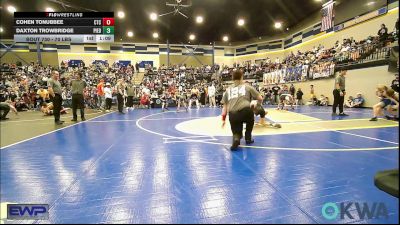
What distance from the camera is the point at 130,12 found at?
17719mm

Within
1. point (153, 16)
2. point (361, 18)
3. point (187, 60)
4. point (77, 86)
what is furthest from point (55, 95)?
point (187, 60)

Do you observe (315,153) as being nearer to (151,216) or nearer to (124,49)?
(151,216)

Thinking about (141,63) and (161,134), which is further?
(141,63)

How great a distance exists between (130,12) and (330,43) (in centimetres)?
1546

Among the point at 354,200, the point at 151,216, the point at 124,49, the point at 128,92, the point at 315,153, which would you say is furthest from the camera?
the point at 124,49

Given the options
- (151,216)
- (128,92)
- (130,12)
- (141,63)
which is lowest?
(151,216)

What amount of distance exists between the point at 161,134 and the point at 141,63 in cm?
2449

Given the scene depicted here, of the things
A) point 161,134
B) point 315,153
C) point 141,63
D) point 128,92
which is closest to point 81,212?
point 315,153

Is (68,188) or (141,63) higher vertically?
(141,63)

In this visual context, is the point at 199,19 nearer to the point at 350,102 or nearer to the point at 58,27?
the point at 350,102

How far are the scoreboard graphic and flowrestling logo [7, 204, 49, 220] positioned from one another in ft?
17.3

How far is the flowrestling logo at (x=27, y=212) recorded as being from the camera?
1.89m

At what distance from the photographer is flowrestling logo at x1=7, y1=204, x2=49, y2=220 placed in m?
1.89

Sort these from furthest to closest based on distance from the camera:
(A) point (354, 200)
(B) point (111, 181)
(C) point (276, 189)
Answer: (B) point (111, 181) < (C) point (276, 189) < (A) point (354, 200)
